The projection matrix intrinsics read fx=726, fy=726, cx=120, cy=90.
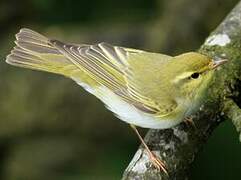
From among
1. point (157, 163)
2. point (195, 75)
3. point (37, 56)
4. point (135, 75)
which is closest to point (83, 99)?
point (37, 56)

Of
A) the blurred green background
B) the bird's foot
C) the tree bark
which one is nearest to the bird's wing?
the tree bark

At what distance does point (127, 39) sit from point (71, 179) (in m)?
1.38

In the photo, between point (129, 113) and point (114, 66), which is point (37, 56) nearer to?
point (114, 66)

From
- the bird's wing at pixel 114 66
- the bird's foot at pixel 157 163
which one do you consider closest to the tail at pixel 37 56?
the bird's wing at pixel 114 66

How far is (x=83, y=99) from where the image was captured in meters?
6.30

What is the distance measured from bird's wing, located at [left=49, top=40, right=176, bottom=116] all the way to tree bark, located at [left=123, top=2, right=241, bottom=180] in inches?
11.0

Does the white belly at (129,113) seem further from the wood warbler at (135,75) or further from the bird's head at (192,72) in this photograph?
the bird's head at (192,72)

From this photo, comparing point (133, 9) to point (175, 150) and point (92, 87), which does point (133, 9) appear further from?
point (175, 150)

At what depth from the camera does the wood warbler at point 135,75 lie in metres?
4.43

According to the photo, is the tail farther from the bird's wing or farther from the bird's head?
the bird's head

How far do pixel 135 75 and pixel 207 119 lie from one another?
58 centimetres

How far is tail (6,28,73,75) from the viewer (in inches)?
195

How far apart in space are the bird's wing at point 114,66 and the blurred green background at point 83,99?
147cm

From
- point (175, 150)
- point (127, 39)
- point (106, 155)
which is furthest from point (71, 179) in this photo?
point (175, 150)
